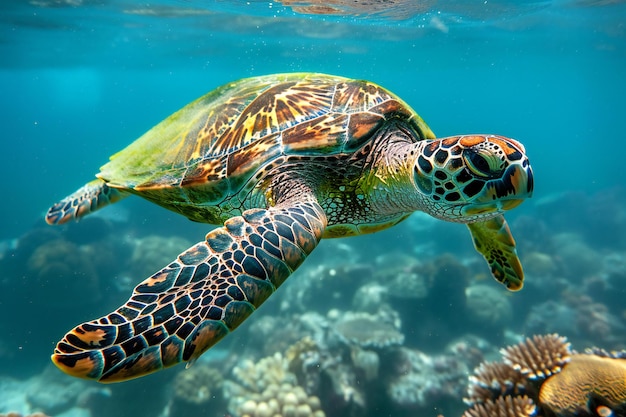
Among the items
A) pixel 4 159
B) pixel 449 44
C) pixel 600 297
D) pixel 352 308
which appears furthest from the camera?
pixel 4 159

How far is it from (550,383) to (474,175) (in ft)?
6.22

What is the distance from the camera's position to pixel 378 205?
8.73 feet

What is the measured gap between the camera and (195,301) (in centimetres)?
169

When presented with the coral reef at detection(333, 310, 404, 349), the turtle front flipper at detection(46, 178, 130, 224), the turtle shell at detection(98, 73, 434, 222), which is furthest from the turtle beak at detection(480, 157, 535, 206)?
the coral reef at detection(333, 310, 404, 349)

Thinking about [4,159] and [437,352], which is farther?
[4,159]

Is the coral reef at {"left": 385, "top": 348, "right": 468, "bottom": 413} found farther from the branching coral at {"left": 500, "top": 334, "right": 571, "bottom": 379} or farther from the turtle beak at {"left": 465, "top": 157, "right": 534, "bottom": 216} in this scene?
the turtle beak at {"left": 465, "top": 157, "right": 534, "bottom": 216}

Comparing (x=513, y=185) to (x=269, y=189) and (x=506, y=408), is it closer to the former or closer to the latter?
(x=269, y=189)

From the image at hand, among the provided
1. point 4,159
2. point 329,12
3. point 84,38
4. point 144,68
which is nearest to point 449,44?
point 329,12

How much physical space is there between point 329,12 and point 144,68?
24517mm

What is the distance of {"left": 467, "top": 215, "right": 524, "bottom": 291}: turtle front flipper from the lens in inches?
130

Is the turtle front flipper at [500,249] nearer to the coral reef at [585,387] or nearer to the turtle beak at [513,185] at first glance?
the coral reef at [585,387]

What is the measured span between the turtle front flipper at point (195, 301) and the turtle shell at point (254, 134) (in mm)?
588

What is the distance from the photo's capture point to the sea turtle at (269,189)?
63.1 inches

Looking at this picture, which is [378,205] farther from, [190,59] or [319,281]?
[190,59]
